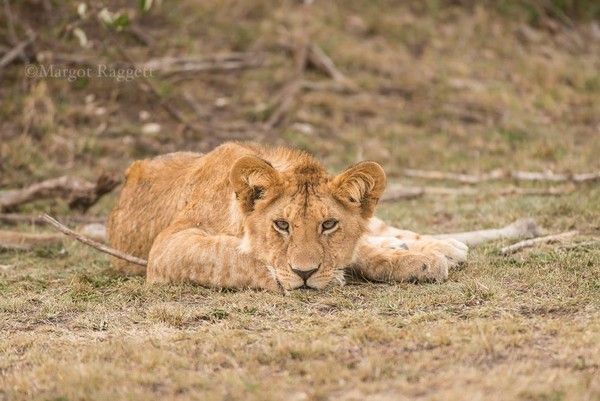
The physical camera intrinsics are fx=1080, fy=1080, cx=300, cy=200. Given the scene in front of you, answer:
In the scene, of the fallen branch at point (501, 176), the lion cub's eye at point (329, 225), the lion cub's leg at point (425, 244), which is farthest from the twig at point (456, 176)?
the lion cub's eye at point (329, 225)

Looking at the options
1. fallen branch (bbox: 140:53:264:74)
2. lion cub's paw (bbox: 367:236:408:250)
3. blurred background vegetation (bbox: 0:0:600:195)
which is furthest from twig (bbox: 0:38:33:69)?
Result: lion cub's paw (bbox: 367:236:408:250)

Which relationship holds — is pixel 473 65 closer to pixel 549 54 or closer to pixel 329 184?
pixel 549 54

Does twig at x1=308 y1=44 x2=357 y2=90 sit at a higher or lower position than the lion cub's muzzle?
lower

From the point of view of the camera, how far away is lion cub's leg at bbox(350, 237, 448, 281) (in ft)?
19.8

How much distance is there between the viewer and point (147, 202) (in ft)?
23.5

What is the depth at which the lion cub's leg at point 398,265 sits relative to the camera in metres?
6.03

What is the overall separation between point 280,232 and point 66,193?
4.16 m

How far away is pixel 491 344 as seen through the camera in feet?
15.1

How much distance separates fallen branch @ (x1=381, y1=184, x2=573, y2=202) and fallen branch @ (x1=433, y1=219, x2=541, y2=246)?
224 cm

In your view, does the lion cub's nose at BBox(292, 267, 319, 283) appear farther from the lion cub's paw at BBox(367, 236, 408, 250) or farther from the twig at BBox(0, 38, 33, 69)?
the twig at BBox(0, 38, 33, 69)

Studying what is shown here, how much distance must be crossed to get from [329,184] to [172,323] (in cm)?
116

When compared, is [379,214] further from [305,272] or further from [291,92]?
[291,92]

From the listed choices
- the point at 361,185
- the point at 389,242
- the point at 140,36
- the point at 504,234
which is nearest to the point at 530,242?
the point at 504,234

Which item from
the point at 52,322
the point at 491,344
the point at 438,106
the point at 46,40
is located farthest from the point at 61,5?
the point at 491,344
